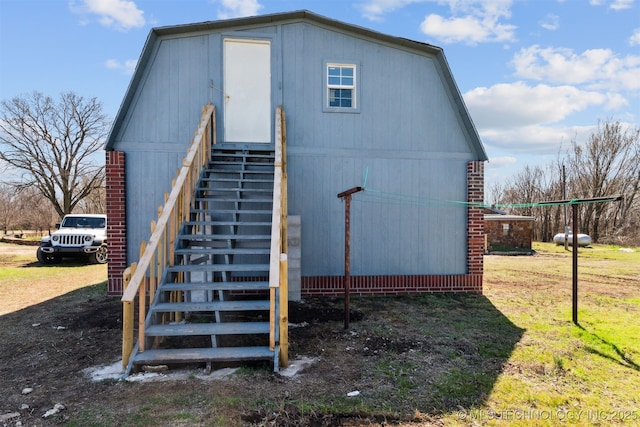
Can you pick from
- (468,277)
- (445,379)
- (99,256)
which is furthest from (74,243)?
(445,379)

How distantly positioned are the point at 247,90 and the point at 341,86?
1895mm

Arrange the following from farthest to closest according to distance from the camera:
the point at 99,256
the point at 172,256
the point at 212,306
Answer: the point at 99,256, the point at 172,256, the point at 212,306

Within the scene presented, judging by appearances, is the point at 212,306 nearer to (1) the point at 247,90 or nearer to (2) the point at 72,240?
(1) the point at 247,90

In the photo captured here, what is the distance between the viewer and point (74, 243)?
39.8 ft

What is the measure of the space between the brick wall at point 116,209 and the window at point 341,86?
13.7 ft

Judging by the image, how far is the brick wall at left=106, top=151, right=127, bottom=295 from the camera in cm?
681

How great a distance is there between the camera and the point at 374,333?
5109 millimetres

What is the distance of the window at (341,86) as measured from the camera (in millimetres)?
7352

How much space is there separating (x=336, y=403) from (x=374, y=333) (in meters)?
2.00

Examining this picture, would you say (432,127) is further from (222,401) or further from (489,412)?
(222,401)

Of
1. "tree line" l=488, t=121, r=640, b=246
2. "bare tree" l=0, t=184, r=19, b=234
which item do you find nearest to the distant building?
"tree line" l=488, t=121, r=640, b=246

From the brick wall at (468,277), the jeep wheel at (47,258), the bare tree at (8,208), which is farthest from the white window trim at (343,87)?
the bare tree at (8,208)

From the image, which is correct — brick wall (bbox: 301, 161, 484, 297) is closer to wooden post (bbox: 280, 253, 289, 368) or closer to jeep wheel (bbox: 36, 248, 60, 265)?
wooden post (bbox: 280, 253, 289, 368)

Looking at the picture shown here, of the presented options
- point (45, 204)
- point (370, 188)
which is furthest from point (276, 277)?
point (45, 204)
